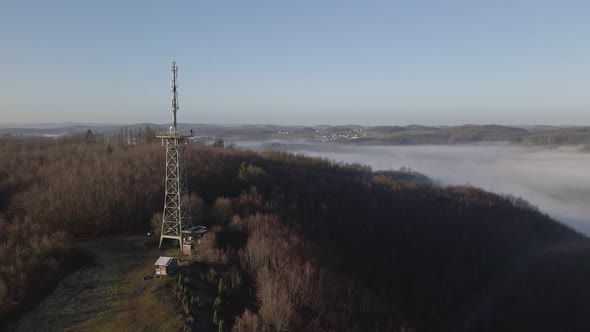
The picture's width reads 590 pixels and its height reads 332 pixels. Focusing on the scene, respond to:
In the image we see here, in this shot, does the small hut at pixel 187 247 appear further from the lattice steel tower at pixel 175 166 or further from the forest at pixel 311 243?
the forest at pixel 311 243

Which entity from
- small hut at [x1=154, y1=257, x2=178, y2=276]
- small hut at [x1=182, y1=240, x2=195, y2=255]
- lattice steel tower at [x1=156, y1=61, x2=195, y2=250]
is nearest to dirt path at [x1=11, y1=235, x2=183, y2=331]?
small hut at [x1=154, y1=257, x2=178, y2=276]

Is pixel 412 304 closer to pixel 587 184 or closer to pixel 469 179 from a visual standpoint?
pixel 469 179

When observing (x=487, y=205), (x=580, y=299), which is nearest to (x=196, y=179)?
(x=580, y=299)

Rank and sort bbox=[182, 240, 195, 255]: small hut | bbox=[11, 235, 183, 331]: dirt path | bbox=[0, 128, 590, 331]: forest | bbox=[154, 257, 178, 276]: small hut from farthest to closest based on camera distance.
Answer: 1. bbox=[182, 240, 195, 255]: small hut
2. bbox=[0, 128, 590, 331]: forest
3. bbox=[154, 257, 178, 276]: small hut
4. bbox=[11, 235, 183, 331]: dirt path

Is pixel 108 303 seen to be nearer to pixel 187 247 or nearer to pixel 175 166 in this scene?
pixel 187 247

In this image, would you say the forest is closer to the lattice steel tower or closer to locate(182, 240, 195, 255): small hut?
locate(182, 240, 195, 255): small hut
